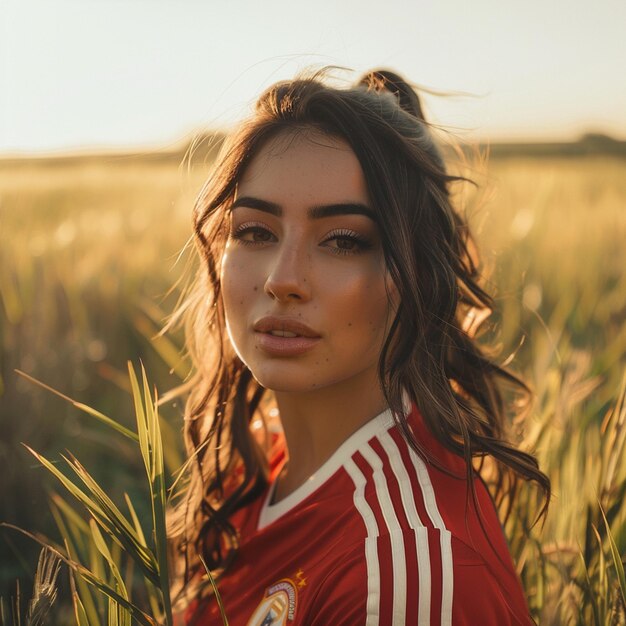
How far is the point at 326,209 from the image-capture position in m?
1.37

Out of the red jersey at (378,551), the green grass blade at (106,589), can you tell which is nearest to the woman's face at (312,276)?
the red jersey at (378,551)

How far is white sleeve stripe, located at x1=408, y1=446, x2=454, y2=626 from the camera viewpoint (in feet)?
3.56

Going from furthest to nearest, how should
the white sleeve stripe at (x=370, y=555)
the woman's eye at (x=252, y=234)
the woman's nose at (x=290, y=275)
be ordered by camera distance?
1. the woman's eye at (x=252, y=234)
2. the woman's nose at (x=290, y=275)
3. the white sleeve stripe at (x=370, y=555)

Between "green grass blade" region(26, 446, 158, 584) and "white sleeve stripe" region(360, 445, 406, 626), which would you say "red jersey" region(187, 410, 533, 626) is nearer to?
"white sleeve stripe" region(360, 445, 406, 626)

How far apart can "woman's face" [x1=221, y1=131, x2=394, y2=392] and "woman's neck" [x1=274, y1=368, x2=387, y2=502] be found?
0.17 feet

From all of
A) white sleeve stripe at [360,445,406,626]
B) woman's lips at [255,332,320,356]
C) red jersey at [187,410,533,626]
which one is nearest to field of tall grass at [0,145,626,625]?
red jersey at [187,410,533,626]

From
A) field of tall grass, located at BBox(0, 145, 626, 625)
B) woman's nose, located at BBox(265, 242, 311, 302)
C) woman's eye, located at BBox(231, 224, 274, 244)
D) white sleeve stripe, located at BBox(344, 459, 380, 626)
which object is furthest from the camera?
field of tall grass, located at BBox(0, 145, 626, 625)

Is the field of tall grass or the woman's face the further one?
the field of tall grass

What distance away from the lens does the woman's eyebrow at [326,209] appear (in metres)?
1.37

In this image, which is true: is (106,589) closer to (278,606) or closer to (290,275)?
(278,606)

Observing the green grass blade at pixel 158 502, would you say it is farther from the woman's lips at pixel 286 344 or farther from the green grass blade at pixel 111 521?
the woman's lips at pixel 286 344

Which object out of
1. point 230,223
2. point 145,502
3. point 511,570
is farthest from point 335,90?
point 145,502

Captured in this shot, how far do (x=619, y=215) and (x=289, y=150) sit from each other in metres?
3.47

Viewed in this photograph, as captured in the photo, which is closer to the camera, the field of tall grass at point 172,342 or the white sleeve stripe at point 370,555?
the white sleeve stripe at point 370,555
